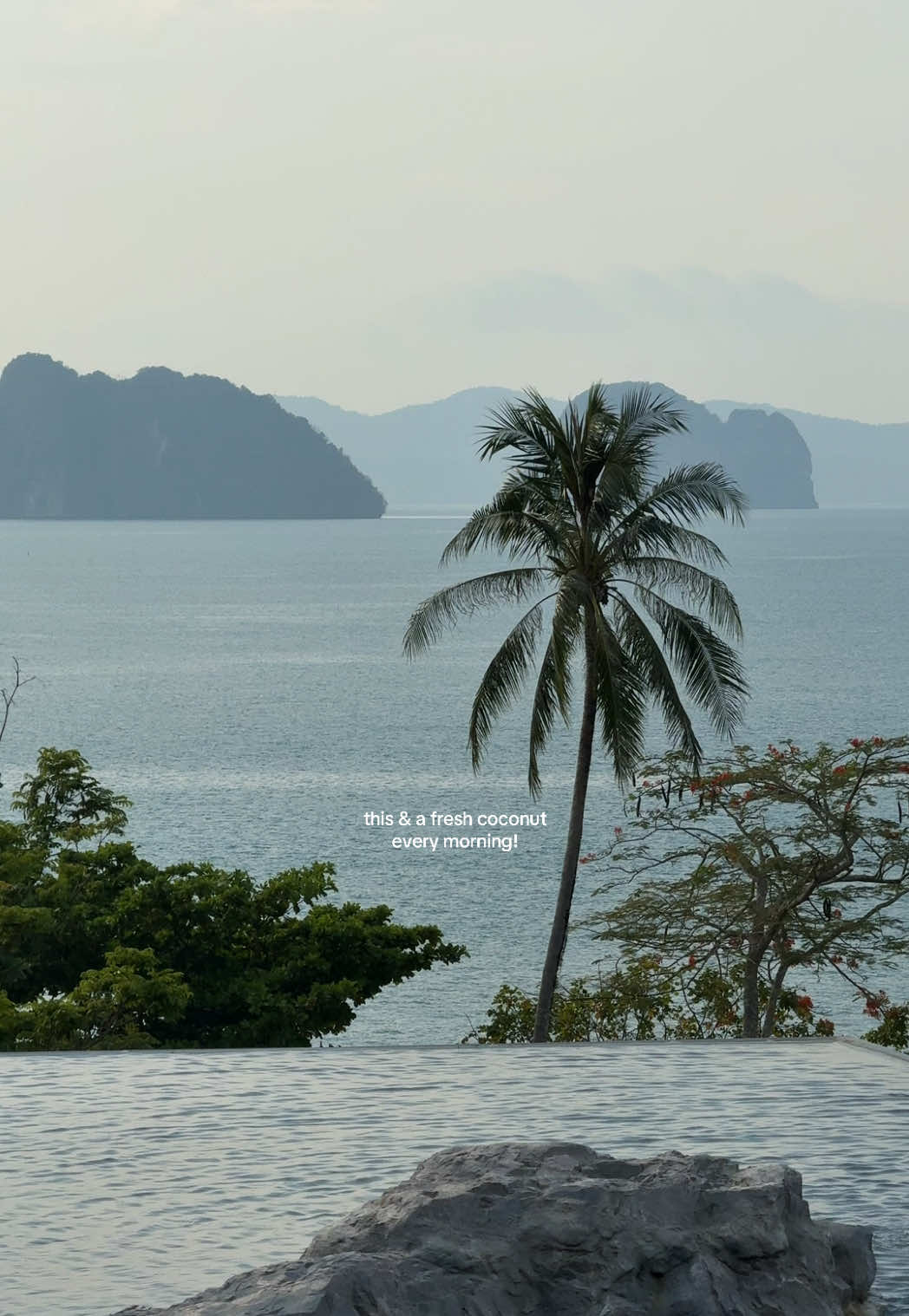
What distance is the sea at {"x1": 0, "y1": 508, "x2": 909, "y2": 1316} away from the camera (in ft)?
23.2

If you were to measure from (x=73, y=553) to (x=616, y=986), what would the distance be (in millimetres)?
180551

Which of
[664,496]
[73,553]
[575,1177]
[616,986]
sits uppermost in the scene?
[73,553]

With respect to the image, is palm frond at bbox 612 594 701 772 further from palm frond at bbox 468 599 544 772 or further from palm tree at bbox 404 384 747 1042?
palm frond at bbox 468 599 544 772

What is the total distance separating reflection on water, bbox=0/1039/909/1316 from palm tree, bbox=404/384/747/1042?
844 cm

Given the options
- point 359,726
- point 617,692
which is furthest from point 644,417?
point 359,726

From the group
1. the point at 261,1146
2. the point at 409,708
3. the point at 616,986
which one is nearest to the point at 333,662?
the point at 409,708

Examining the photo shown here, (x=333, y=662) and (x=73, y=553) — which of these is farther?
(x=73, y=553)

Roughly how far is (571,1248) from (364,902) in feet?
110

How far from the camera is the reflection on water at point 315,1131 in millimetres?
6434

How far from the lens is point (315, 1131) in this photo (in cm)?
831

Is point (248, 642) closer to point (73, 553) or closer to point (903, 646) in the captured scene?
point (903, 646)

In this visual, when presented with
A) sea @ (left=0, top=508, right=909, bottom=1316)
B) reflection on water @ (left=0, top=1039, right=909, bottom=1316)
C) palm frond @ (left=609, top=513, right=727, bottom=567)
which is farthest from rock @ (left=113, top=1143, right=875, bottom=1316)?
palm frond @ (left=609, top=513, right=727, bottom=567)

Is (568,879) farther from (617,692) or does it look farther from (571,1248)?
(571,1248)

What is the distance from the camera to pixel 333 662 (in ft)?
281
